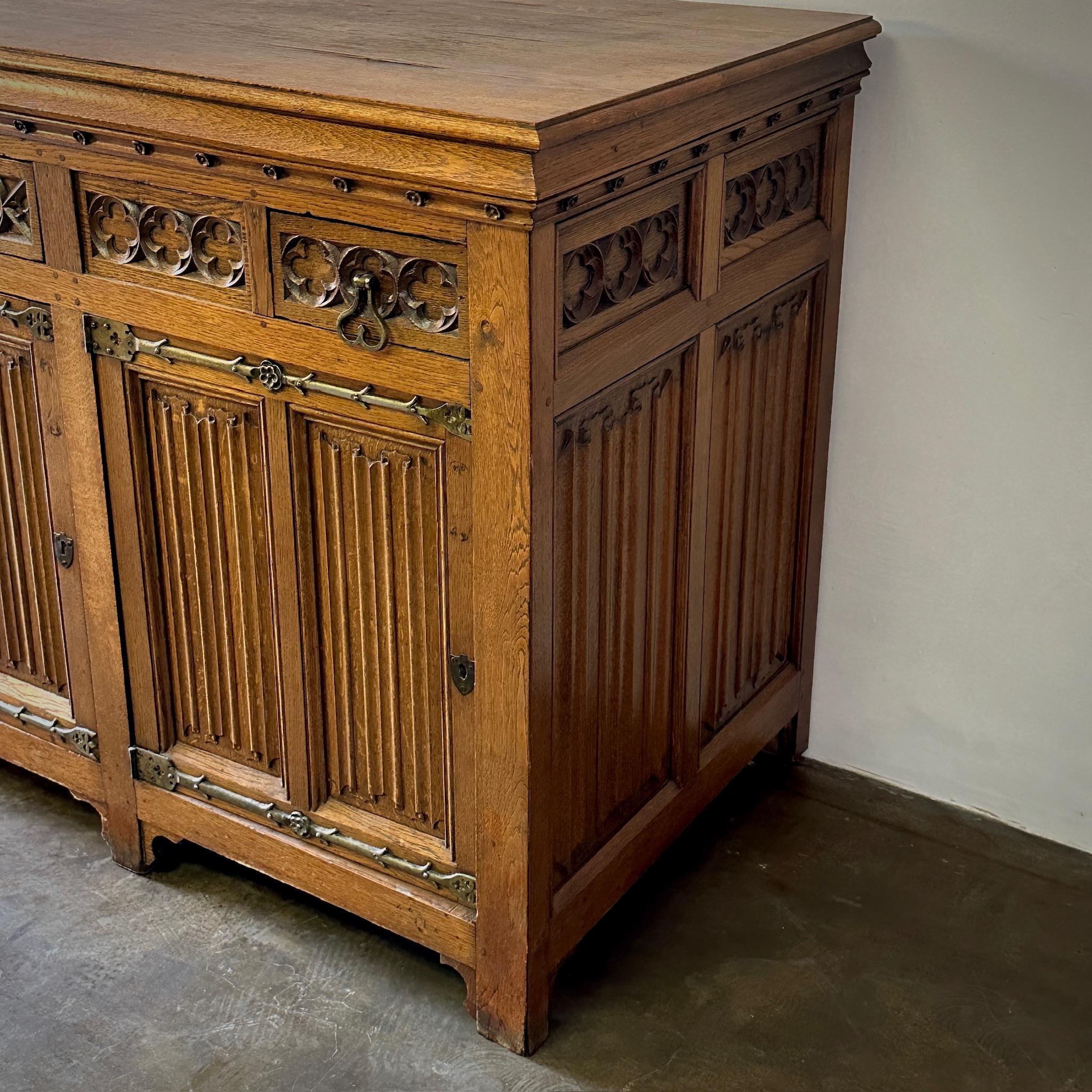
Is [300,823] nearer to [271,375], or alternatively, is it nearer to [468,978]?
[468,978]

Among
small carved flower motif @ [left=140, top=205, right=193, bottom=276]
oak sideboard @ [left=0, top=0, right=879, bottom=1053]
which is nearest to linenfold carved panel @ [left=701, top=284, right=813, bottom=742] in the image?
oak sideboard @ [left=0, top=0, right=879, bottom=1053]

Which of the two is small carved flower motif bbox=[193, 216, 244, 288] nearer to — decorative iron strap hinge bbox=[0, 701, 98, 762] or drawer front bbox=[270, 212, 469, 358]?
drawer front bbox=[270, 212, 469, 358]

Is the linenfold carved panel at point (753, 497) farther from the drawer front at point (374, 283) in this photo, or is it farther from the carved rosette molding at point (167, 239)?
the carved rosette molding at point (167, 239)

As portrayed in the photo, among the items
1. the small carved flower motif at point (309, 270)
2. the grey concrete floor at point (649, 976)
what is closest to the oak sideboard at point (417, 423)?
the small carved flower motif at point (309, 270)

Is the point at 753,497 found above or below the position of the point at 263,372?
below

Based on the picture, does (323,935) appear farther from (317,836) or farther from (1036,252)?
(1036,252)

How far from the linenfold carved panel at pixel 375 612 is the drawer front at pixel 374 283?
0.46 ft

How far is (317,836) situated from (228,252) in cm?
87

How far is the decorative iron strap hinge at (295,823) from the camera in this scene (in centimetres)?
209

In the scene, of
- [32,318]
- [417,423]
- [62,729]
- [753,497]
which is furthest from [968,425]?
[62,729]

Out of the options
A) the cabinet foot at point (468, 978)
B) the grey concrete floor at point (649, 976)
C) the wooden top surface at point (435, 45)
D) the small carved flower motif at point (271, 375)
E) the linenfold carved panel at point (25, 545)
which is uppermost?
the wooden top surface at point (435, 45)

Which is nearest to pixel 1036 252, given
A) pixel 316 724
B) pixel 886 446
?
pixel 886 446

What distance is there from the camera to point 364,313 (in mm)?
1824

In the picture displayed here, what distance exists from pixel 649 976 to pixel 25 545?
1.21 m
